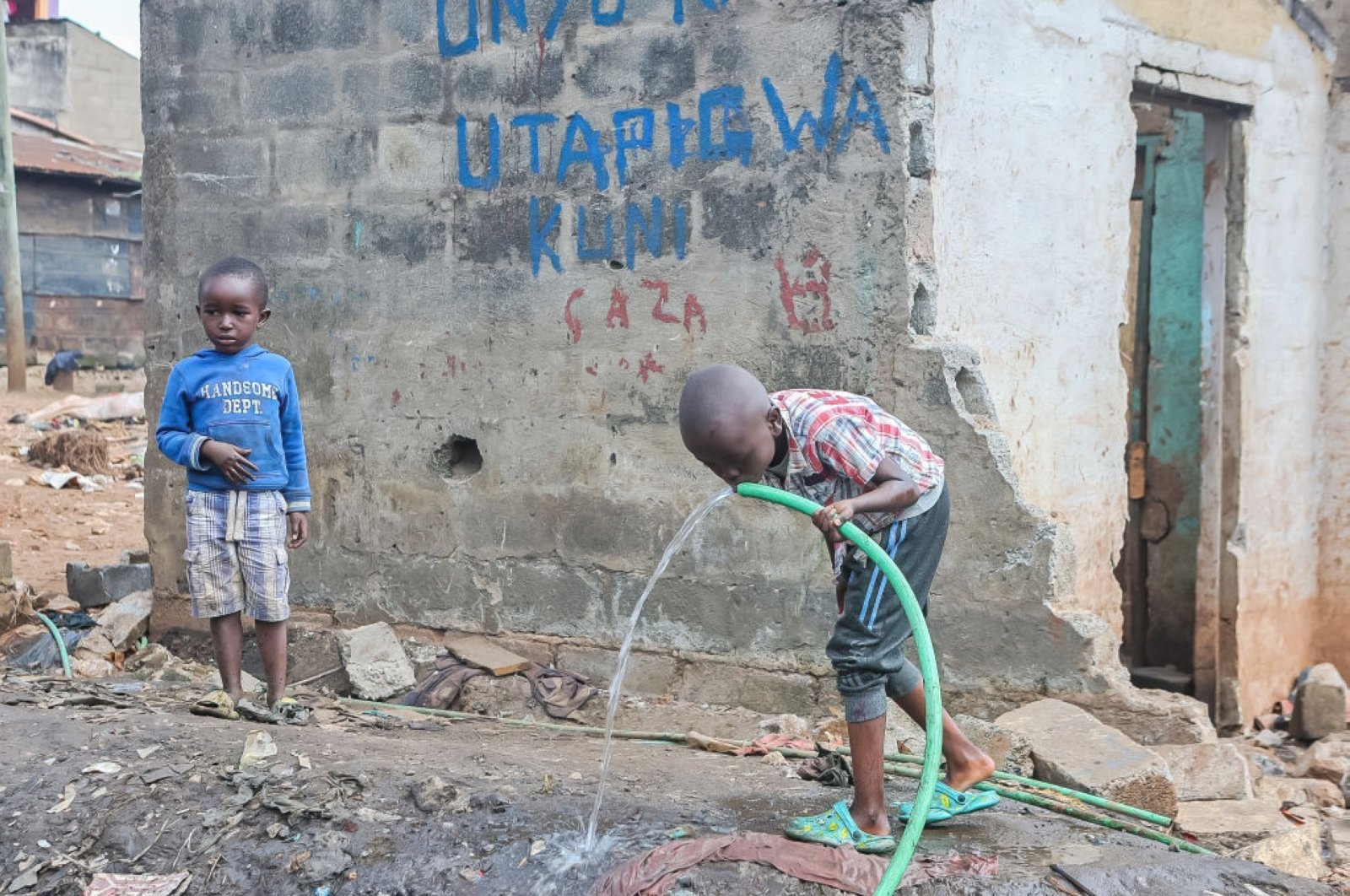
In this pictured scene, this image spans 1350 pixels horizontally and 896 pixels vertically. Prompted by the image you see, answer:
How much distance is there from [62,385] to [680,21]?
50.7ft

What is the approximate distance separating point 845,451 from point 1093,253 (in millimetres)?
2909

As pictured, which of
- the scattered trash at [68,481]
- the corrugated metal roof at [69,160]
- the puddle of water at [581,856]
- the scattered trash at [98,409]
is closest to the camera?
the puddle of water at [581,856]

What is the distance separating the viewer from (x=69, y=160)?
929 inches

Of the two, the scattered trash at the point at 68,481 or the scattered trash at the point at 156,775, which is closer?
the scattered trash at the point at 156,775

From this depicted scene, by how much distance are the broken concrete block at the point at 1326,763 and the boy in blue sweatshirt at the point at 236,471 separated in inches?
157

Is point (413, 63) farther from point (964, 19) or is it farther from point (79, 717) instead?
point (79, 717)

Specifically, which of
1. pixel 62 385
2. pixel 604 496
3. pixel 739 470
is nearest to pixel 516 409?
pixel 604 496

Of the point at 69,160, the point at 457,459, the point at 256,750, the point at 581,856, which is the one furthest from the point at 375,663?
the point at 69,160

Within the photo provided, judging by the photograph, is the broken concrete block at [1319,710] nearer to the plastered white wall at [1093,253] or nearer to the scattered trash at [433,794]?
the plastered white wall at [1093,253]

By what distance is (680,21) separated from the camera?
5121 millimetres

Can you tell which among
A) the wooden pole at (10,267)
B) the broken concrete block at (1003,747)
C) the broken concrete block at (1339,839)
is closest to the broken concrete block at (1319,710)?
the broken concrete block at (1339,839)

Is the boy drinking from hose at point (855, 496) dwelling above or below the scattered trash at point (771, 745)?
above

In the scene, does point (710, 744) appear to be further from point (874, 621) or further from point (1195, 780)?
point (1195, 780)

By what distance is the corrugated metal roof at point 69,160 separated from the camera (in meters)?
22.7
